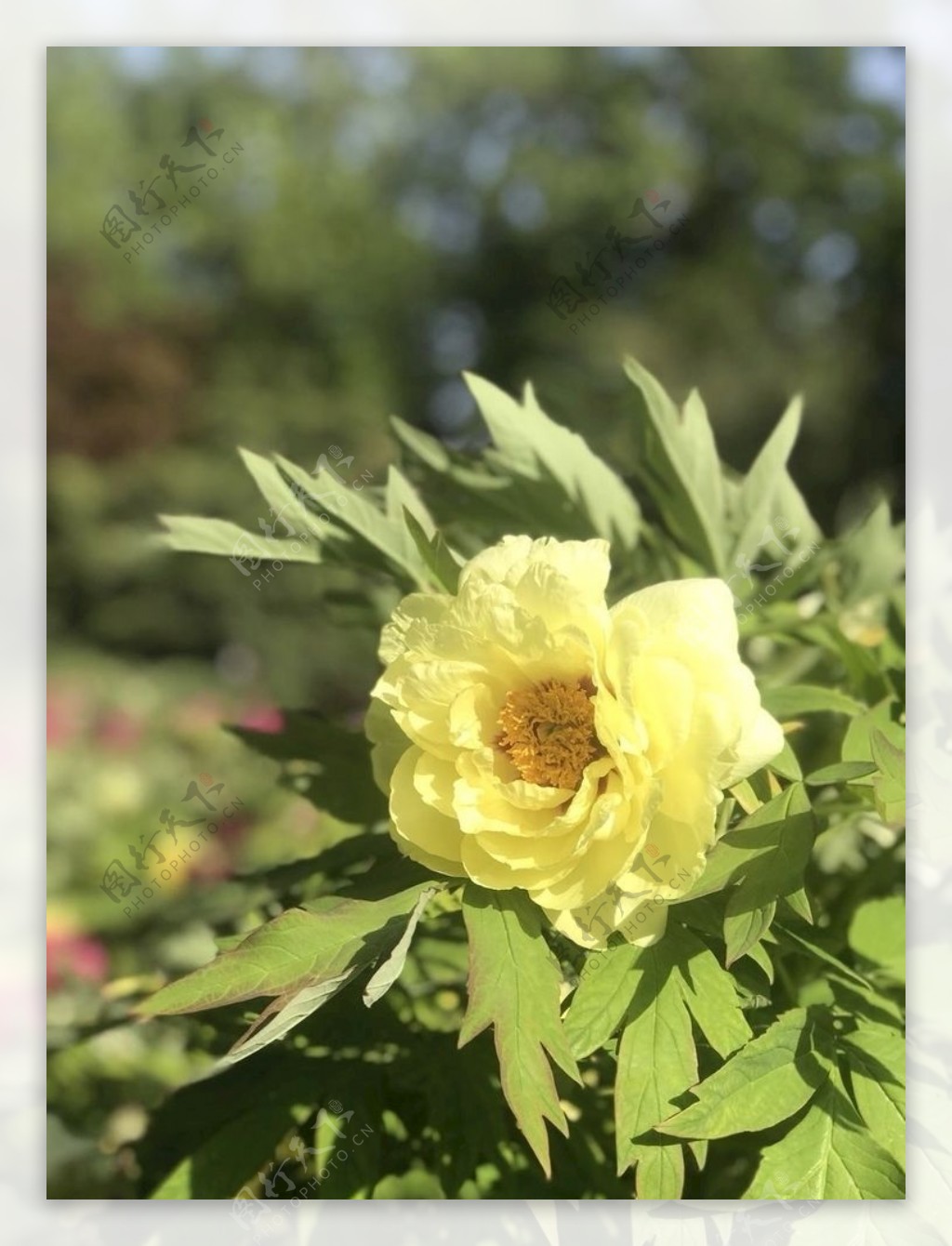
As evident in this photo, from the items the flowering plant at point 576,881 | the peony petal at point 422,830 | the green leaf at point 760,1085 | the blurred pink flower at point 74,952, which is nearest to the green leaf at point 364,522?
the flowering plant at point 576,881

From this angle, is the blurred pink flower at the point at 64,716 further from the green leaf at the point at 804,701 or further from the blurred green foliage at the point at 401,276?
Result: the green leaf at the point at 804,701

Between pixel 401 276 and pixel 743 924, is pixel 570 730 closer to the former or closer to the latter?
pixel 743 924

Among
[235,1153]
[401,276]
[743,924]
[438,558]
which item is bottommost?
[235,1153]

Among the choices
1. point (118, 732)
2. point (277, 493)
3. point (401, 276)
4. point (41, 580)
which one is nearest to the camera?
point (277, 493)

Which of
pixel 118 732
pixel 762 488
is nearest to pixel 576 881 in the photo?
pixel 762 488

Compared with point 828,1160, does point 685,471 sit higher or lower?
higher

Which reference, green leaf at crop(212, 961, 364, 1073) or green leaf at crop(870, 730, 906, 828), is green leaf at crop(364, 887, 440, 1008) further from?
green leaf at crop(870, 730, 906, 828)

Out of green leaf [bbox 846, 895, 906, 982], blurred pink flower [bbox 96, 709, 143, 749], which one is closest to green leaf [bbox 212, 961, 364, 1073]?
green leaf [bbox 846, 895, 906, 982]

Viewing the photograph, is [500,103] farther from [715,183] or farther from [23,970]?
[23,970]
